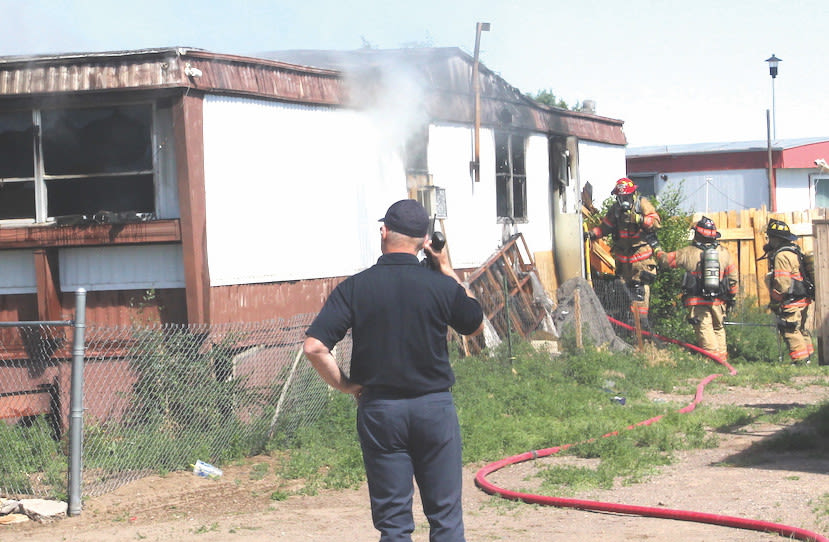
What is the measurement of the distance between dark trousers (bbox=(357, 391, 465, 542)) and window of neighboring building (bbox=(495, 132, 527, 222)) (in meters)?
10.3

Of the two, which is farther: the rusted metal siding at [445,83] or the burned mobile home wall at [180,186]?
the rusted metal siding at [445,83]

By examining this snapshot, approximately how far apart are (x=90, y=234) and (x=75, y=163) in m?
0.81

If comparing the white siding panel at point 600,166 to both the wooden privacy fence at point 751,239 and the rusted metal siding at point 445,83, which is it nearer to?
the rusted metal siding at point 445,83

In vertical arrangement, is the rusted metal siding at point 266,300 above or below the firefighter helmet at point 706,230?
below

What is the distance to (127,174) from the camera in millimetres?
9688

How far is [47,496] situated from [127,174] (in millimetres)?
3694

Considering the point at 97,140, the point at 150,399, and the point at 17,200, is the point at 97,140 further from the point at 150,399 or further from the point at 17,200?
the point at 150,399

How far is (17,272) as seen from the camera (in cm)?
977

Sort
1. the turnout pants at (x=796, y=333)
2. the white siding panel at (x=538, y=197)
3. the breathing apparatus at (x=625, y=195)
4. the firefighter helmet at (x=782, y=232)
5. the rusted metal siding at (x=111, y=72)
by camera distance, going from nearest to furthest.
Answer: the rusted metal siding at (x=111, y=72)
the firefighter helmet at (x=782, y=232)
the turnout pants at (x=796, y=333)
the breathing apparatus at (x=625, y=195)
the white siding panel at (x=538, y=197)

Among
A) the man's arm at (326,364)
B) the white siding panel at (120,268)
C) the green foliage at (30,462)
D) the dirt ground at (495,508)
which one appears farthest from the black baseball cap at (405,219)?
the white siding panel at (120,268)

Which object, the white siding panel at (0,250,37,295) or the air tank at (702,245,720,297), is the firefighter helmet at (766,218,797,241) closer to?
the air tank at (702,245,720,297)

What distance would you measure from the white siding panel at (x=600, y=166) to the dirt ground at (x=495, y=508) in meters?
9.11

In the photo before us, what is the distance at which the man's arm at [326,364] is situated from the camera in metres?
4.22

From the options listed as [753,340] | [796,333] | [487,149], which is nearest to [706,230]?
[796,333]
